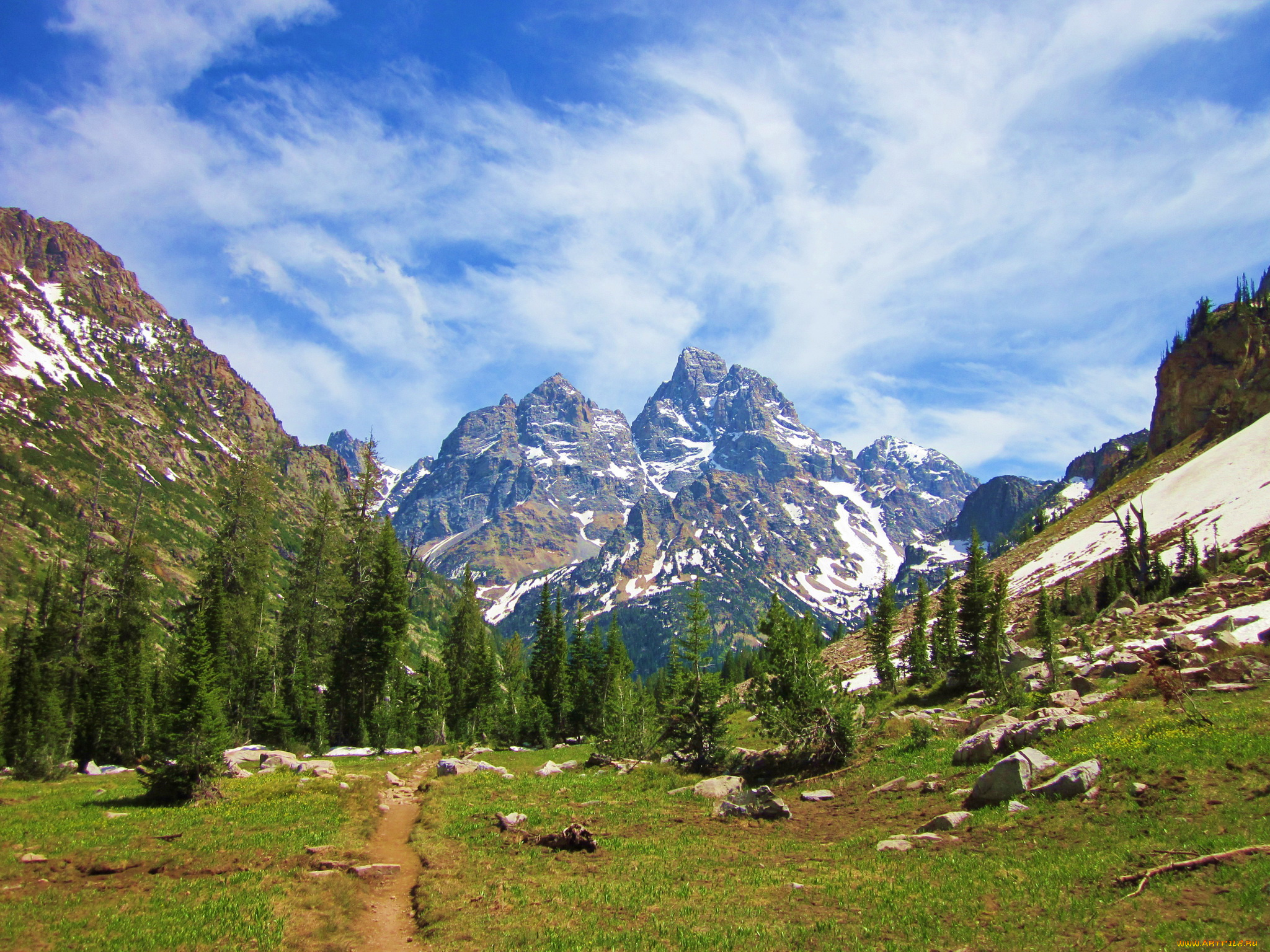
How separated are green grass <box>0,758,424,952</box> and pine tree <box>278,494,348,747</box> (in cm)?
2500

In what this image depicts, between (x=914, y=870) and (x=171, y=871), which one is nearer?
(x=914, y=870)

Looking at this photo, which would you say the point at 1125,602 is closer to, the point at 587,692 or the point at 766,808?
the point at 766,808

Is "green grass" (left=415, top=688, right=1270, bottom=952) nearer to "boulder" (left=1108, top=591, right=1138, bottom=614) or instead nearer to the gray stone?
the gray stone

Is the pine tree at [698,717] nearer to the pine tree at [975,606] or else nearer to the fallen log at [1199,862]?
the fallen log at [1199,862]

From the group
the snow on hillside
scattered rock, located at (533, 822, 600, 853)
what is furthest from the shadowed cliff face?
scattered rock, located at (533, 822, 600, 853)

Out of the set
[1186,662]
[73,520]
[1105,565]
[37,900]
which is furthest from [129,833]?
[73,520]

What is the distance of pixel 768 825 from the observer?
20.8 m

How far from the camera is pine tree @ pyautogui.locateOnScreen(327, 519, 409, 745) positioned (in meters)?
48.1

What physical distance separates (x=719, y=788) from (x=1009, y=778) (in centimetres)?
1103

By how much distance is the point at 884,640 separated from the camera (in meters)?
66.4

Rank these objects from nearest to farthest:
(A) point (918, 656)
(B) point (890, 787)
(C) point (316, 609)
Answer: (B) point (890, 787), (C) point (316, 609), (A) point (918, 656)

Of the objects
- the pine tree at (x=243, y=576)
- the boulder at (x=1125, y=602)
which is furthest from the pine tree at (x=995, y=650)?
the pine tree at (x=243, y=576)

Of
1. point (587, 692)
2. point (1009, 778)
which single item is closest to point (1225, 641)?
point (1009, 778)

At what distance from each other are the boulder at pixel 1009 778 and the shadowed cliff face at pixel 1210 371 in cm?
14861
